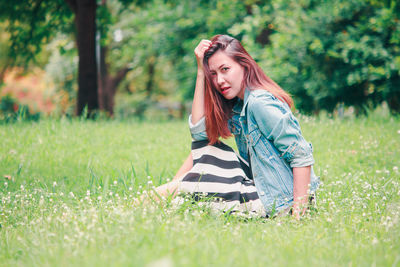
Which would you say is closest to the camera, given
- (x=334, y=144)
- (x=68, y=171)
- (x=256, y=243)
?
(x=256, y=243)

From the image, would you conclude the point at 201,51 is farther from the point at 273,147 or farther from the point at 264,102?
the point at 273,147

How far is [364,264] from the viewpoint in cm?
201

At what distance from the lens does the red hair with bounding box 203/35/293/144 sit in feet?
10.5

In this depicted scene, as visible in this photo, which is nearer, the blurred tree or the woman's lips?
the woman's lips

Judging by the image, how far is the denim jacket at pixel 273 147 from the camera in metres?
2.88

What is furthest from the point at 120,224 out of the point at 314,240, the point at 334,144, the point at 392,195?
the point at 334,144

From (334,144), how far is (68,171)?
3.74 metres

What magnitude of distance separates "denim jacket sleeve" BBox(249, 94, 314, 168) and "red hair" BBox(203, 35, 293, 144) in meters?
0.23

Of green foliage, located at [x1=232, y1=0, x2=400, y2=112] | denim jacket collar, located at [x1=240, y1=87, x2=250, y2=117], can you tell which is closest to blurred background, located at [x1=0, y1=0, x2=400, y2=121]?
green foliage, located at [x1=232, y1=0, x2=400, y2=112]

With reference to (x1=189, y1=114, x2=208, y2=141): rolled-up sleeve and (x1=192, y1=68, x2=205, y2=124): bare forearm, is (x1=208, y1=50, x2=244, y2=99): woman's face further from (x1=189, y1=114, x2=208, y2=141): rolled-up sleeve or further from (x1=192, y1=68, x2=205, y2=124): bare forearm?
(x1=189, y1=114, x2=208, y2=141): rolled-up sleeve

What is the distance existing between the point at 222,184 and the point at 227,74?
3.07 feet

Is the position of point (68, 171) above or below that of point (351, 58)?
below

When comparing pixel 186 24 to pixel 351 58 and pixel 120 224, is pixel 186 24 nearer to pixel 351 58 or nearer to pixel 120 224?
pixel 351 58

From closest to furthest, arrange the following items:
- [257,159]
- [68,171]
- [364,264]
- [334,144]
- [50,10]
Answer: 1. [364,264]
2. [257,159]
3. [68,171]
4. [334,144]
5. [50,10]
